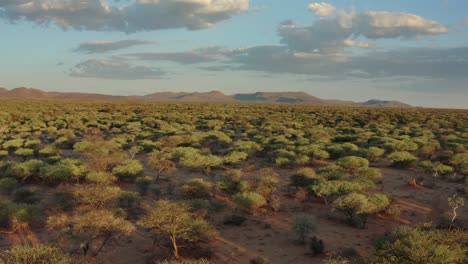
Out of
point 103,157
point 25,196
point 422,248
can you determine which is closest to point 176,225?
point 422,248

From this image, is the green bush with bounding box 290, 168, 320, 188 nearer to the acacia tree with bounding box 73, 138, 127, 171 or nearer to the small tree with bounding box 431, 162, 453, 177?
the small tree with bounding box 431, 162, 453, 177

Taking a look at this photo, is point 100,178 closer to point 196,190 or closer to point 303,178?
point 196,190

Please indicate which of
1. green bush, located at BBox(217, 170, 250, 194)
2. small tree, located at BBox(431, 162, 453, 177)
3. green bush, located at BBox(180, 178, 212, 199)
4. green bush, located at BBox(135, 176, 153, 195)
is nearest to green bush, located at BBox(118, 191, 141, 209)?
green bush, located at BBox(135, 176, 153, 195)

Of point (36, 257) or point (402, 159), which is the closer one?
point (36, 257)

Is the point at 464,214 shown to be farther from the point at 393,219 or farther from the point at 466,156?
the point at 466,156

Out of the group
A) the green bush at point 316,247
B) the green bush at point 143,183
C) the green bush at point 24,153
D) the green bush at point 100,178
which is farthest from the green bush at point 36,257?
the green bush at point 24,153

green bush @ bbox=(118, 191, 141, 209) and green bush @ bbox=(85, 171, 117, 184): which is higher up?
green bush @ bbox=(85, 171, 117, 184)

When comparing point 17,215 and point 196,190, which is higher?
point 196,190

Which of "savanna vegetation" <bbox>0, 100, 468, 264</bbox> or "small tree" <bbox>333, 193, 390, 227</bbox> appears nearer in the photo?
"savanna vegetation" <bbox>0, 100, 468, 264</bbox>

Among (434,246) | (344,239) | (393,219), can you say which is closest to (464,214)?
(393,219)

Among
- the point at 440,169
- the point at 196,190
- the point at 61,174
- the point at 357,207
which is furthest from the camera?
the point at 440,169

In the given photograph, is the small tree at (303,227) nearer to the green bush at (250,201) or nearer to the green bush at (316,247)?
the green bush at (316,247)
